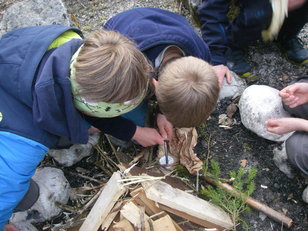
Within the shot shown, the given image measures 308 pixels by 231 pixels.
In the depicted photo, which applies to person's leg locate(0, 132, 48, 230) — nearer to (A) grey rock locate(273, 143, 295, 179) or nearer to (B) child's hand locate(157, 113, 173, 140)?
(B) child's hand locate(157, 113, 173, 140)

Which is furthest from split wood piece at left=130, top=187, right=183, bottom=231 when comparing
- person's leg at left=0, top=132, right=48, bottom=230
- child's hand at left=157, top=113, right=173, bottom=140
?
person's leg at left=0, top=132, right=48, bottom=230

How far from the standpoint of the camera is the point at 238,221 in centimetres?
232

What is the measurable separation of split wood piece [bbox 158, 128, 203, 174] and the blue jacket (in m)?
0.59

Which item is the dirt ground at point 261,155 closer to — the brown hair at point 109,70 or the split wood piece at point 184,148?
the split wood piece at point 184,148

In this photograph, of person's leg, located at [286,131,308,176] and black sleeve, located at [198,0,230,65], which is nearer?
person's leg, located at [286,131,308,176]

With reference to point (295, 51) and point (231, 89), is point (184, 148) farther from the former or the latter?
point (295, 51)

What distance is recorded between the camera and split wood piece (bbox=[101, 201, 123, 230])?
2170mm

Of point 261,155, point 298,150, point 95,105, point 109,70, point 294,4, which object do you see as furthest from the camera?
point 294,4

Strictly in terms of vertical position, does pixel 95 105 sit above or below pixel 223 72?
above

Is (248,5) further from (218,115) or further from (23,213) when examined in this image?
(23,213)

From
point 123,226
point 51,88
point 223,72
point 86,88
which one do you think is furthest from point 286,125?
point 51,88

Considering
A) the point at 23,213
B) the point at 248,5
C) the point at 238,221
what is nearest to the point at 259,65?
the point at 248,5

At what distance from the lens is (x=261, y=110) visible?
256cm

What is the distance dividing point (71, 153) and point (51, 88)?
100cm
